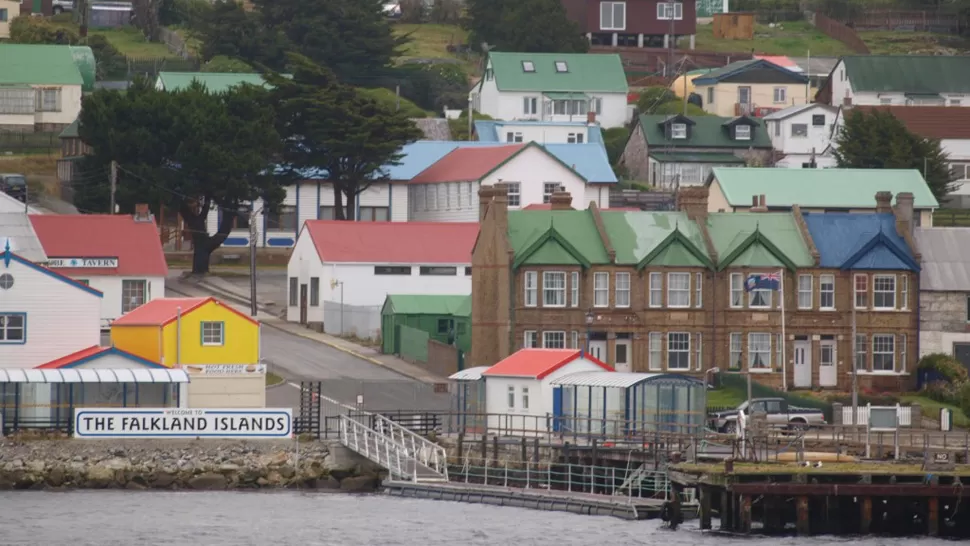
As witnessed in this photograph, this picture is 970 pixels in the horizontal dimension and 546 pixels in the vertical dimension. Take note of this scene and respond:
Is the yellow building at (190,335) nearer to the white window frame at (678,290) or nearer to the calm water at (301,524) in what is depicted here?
the calm water at (301,524)

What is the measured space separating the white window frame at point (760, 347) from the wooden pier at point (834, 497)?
24.6 m

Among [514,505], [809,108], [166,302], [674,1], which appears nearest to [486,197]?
[166,302]

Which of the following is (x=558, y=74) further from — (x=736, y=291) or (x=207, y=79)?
(x=736, y=291)

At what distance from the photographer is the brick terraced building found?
8881 centimetres

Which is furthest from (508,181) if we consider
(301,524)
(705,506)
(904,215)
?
(705,506)

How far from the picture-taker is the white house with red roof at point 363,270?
4006 inches

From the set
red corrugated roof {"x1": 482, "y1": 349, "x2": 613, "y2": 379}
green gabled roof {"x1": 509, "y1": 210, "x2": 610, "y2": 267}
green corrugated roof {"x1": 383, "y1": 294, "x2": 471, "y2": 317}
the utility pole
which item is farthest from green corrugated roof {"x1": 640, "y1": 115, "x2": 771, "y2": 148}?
red corrugated roof {"x1": 482, "y1": 349, "x2": 613, "y2": 379}

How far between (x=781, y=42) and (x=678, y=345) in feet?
340

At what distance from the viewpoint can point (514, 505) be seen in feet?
224

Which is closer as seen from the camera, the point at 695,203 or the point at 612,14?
the point at 695,203

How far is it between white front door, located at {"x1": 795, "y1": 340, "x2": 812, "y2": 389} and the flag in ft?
8.42

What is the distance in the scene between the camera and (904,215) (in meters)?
92.4

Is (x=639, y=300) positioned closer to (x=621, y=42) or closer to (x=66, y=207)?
(x=66, y=207)

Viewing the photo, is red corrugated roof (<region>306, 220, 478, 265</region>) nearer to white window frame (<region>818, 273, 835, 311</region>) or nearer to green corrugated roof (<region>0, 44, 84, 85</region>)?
white window frame (<region>818, 273, 835, 311</region>)
